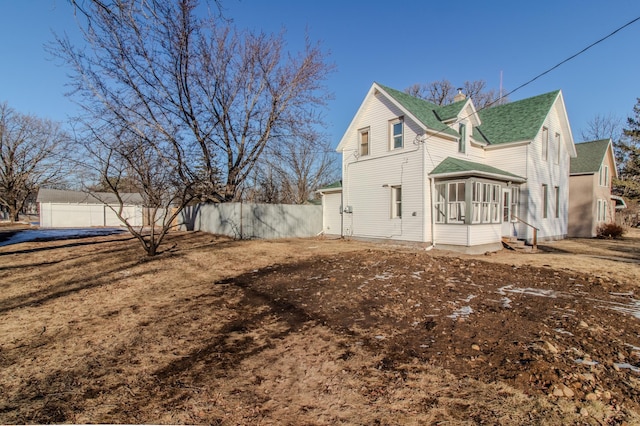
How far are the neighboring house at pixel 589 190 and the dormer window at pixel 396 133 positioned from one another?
45.6 ft

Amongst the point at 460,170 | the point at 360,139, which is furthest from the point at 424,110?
the point at 460,170

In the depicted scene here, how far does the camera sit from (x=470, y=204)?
12.4 metres

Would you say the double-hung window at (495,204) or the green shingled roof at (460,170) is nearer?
the green shingled roof at (460,170)

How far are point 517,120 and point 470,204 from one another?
720cm

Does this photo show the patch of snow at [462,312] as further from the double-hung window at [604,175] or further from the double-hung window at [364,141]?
the double-hung window at [604,175]

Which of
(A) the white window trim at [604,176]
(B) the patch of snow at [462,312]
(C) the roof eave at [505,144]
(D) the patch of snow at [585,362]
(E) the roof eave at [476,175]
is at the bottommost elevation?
(B) the patch of snow at [462,312]

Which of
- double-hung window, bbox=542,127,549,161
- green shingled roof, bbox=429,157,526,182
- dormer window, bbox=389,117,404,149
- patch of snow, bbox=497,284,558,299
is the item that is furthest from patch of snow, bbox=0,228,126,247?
double-hung window, bbox=542,127,549,161

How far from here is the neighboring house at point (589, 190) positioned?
19.8 meters

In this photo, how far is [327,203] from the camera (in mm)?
19031

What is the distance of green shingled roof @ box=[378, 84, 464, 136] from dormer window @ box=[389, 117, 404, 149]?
2.52 ft

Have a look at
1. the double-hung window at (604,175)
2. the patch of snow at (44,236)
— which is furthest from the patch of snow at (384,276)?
the double-hung window at (604,175)

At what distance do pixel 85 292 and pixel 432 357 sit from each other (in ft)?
22.3

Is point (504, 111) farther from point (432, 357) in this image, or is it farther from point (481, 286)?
point (432, 357)

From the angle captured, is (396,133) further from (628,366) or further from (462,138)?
(628,366)
